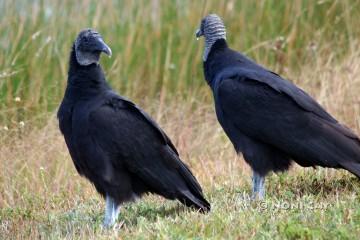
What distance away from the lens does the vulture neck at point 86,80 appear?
4617mm

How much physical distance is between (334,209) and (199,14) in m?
3.84

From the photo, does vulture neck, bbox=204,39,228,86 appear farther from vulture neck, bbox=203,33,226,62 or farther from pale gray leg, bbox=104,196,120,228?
pale gray leg, bbox=104,196,120,228

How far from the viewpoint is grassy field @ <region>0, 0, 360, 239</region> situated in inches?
161

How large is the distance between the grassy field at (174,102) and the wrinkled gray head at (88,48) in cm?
86

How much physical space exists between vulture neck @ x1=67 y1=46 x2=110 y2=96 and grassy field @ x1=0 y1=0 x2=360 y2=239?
2.28ft

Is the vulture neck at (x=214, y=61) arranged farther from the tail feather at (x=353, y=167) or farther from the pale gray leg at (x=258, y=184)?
the tail feather at (x=353, y=167)

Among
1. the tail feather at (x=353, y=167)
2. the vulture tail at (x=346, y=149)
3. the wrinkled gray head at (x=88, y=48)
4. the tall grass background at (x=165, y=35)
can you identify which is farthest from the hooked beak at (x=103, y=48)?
the tall grass background at (x=165, y=35)

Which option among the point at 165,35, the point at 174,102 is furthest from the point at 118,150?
the point at 165,35

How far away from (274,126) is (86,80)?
1080 mm

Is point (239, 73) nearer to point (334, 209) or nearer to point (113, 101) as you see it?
point (113, 101)

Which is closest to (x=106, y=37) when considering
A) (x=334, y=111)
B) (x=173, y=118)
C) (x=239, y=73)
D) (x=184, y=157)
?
(x=173, y=118)

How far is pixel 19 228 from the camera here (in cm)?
453

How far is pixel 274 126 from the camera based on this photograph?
4.78 metres

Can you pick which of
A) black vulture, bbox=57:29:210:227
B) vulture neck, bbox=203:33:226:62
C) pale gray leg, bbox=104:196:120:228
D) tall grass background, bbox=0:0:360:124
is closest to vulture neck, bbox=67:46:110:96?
black vulture, bbox=57:29:210:227
